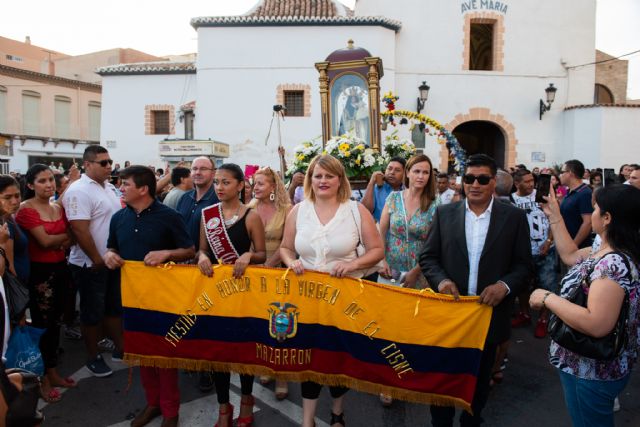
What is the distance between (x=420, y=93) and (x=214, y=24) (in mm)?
7912

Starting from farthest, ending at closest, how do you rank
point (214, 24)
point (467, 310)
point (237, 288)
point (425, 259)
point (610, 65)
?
point (610, 65) < point (214, 24) < point (237, 288) < point (425, 259) < point (467, 310)

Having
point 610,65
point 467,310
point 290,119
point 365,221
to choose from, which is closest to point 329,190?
point 365,221

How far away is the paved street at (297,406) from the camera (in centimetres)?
352

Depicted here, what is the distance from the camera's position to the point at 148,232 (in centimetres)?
335

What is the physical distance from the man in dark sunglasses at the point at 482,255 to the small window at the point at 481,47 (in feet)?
58.9

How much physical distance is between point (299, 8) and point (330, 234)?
1673 cm

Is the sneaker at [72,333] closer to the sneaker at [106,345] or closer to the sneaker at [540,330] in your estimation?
the sneaker at [106,345]

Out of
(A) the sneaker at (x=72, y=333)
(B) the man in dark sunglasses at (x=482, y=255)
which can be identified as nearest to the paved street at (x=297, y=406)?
(B) the man in dark sunglasses at (x=482, y=255)

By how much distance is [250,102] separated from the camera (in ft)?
53.9

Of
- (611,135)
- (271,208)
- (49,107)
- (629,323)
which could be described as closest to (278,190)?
(271,208)

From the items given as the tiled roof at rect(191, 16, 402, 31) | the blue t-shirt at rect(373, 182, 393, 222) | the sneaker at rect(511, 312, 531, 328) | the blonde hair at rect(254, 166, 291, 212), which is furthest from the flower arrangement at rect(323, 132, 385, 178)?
the tiled roof at rect(191, 16, 402, 31)

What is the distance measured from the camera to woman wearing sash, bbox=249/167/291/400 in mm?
4032

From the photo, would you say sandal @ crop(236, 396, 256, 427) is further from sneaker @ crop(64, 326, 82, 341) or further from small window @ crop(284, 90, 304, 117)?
small window @ crop(284, 90, 304, 117)

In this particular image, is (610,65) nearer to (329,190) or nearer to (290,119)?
(290,119)
